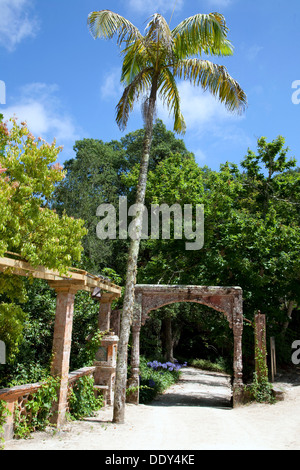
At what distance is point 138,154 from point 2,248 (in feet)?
78.6

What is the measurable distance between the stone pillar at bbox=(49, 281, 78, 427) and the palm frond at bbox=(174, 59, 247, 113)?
597 cm

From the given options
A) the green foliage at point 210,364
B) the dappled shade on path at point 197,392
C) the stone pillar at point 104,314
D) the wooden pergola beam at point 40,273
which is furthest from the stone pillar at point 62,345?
the green foliage at point 210,364

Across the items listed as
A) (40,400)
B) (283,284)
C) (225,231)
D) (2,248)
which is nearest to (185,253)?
(225,231)

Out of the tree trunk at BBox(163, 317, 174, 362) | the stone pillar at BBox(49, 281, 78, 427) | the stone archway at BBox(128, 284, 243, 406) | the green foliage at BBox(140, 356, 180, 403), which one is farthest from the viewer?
the tree trunk at BBox(163, 317, 174, 362)

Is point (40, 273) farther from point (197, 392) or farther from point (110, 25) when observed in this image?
point (197, 392)

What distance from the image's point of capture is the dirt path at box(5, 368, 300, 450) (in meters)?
6.09

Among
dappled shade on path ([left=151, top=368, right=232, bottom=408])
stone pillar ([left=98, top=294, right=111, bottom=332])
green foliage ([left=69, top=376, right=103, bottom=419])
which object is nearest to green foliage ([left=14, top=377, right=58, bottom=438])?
green foliage ([left=69, top=376, right=103, bottom=419])

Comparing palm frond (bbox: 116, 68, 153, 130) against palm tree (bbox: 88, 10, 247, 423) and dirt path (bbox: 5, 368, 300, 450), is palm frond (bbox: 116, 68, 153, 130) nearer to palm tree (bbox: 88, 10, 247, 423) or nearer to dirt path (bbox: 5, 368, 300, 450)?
palm tree (bbox: 88, 10, 247, 423)

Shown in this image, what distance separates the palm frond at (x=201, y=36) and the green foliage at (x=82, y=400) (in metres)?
8.19

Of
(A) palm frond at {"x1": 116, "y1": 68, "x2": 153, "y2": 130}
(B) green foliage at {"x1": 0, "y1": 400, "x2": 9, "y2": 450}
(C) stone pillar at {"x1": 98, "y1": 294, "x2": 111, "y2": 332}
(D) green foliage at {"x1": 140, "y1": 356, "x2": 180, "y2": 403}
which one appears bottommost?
(D) green foliage at {"x1": 140, "y1": 356, "x2": 180, "y2": 403}

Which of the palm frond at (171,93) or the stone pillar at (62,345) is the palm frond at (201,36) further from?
the stone pillar at (62,345)

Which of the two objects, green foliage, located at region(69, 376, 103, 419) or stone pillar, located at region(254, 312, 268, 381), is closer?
green foliage, located at region(69, 376, 103, 419)

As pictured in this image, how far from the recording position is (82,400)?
8.62 meters

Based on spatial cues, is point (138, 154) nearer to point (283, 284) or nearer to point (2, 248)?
point (283, 284)
